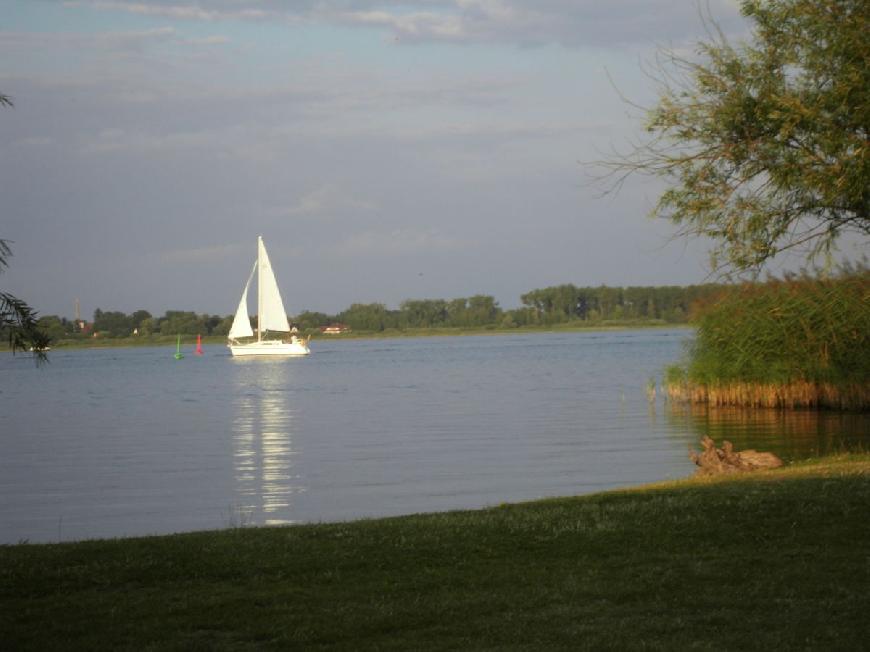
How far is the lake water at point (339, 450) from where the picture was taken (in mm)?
19375

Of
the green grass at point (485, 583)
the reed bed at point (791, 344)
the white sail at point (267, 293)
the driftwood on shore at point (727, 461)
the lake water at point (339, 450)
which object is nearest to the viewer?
the green grass at point (485, 583)

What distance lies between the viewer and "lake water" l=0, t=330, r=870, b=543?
19375 millimetres

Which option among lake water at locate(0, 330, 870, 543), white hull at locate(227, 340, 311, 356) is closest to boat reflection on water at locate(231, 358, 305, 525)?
lake water at locate(0, 330, 870, 543)

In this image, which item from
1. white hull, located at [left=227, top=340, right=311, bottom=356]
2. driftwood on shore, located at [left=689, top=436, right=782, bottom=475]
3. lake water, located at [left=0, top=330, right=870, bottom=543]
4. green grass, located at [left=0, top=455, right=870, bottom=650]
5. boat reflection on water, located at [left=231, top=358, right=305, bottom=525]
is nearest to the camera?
green grass, located at [left=0, top=455, right=870, bottom=650]

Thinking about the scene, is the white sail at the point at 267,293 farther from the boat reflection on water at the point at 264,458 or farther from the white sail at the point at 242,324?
the boat reflection on water at the point at 264,458

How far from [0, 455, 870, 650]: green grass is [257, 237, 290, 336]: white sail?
82557mm

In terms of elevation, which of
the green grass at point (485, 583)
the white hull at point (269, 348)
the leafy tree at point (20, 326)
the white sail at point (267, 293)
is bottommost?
the green grass at point (485, 583)

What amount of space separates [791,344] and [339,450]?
13.0 metres

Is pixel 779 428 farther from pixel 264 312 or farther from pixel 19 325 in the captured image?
pixel 264 312

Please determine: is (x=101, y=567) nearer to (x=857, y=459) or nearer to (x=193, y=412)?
(x=857, y=459)

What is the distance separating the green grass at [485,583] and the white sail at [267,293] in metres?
82.6

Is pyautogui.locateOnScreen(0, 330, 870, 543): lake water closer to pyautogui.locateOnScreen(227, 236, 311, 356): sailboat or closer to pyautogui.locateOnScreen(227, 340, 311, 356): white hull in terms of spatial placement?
pyautogui.locateOnScreen(227, 236, 311, 356): sailboat

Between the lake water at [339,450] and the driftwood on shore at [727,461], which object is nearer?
the driftwood on shore at [727,461]

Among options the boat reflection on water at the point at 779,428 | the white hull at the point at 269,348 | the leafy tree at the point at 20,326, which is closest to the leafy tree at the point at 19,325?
the leafy tree at the point at 20,326
